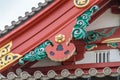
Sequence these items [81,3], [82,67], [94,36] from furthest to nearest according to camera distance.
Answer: [94,36], [81,3], [82,67]

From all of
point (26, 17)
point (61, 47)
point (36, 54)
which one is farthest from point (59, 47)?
point (26, 17)

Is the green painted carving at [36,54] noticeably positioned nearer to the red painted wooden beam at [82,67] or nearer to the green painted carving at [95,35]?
the red painted wooden beam at [82,67]

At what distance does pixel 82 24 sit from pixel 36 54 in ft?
2.70

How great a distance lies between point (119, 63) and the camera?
310 inches

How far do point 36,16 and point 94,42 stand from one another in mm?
1009

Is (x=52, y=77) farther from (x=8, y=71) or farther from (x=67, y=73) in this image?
(x=8, y=71)

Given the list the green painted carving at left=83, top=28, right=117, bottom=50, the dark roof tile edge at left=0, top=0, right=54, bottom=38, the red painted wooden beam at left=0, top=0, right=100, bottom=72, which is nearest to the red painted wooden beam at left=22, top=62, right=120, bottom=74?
the red painted wooden beam at left=0, top=0, right=100, bottom=72

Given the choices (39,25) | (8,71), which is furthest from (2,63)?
(39,25)

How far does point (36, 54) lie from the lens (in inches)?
315

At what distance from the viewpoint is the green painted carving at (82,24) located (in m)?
7.95

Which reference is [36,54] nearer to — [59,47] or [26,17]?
[59,47]

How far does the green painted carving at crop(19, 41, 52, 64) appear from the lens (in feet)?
26.2

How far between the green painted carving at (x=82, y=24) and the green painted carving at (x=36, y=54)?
0.45 meters

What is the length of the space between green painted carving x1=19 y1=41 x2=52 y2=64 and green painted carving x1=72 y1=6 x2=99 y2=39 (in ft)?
1.48
